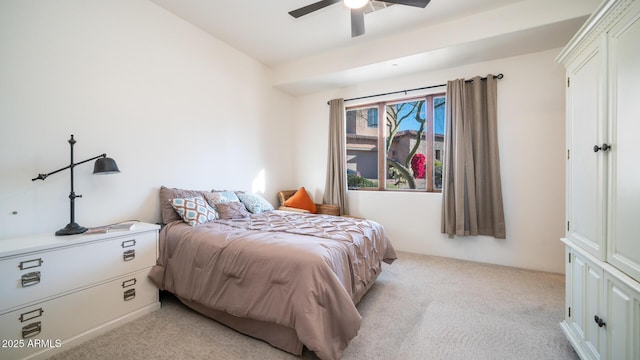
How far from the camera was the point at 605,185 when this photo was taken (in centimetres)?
133

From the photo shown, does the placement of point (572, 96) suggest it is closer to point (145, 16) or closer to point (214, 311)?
point (214, 311)

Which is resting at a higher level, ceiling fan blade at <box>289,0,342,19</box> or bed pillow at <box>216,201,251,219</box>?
ceiling fan blade at <box>289,0,342,19</box>

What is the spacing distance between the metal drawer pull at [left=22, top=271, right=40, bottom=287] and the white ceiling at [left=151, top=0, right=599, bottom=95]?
271 cm

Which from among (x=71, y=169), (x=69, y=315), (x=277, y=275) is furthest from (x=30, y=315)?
(x=277, y=275)

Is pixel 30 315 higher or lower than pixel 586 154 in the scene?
lower

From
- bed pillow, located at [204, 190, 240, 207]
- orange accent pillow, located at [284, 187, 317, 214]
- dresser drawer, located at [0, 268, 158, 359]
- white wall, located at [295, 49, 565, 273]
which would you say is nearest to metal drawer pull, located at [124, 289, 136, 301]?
dresser drawer, located at [0, 268, 158, 359]

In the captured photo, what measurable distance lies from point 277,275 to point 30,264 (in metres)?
1.54

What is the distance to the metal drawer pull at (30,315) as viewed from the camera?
4.94ft

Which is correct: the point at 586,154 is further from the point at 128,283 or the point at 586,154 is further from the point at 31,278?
the point at 31,278

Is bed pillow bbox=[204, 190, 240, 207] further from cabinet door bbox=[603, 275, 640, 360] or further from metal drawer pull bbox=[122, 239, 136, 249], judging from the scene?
cabinet door bbox=[603, 275, 640, 360]

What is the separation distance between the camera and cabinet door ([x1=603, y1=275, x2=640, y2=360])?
110cm

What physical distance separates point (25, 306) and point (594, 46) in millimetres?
3746

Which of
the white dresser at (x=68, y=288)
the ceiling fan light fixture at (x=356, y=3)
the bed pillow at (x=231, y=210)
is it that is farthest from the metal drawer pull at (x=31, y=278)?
the ceiling fan light fixture at (x=356, y=3)

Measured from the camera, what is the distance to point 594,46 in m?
1.43
